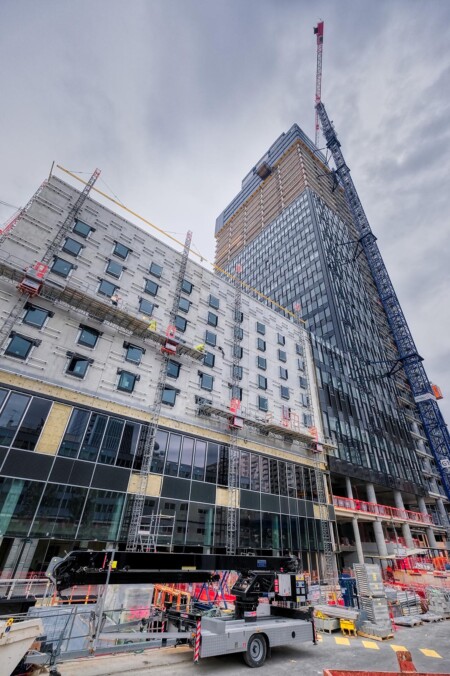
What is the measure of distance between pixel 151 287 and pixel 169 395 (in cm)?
1013

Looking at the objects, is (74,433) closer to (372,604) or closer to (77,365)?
(77,365)

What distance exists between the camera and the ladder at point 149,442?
66.0 feet

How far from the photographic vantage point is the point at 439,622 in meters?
18.0

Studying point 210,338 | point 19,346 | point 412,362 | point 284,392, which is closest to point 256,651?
point 19,346

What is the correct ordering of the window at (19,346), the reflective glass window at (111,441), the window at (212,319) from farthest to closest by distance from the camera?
the window at (212,319), the reflective glass window at (111,441), the window at (19,346)

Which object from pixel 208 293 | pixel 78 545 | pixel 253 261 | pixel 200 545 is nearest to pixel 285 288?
pixel 253 261

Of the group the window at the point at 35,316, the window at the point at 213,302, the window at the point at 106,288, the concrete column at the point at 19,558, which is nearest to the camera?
the concrete column at the point at 19,558

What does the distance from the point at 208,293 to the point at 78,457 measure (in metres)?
20.0

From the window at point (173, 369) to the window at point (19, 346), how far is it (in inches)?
397

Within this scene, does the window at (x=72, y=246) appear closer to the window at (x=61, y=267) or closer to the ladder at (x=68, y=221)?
the ladder at (x=68, y=221)

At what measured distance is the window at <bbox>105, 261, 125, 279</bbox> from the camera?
91.7 feet

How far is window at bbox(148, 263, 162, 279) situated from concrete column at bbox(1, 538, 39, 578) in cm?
2168

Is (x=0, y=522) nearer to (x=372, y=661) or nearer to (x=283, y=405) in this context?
(x=372, y=661)

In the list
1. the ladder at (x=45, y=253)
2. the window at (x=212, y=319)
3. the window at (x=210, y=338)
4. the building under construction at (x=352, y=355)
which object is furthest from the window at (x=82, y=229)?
the building under construction at (x=352, y=355)
